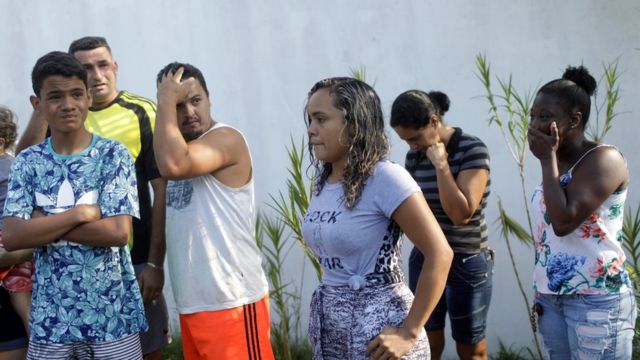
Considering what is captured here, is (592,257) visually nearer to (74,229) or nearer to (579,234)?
(579,234)

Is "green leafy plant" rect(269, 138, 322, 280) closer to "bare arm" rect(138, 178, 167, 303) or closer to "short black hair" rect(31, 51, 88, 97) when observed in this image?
"bare arm" rect(138, 178, 167, 303)

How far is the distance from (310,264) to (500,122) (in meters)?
1.72

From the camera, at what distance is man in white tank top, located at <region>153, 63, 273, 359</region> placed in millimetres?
3426

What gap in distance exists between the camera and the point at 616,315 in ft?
10.5

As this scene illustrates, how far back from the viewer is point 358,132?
113 inches

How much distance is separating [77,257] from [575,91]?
2231 millimetres

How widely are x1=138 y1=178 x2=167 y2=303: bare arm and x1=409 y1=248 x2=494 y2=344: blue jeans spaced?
147 cm

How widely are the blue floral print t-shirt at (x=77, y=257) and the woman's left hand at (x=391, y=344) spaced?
118 centimetres

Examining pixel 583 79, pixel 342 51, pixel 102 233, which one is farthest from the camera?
pixel 342 51

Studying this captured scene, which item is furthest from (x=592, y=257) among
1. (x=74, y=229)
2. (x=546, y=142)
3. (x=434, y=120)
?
(x=74, y=229)

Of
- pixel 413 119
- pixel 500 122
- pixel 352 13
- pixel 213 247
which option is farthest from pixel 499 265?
pixel 213 247

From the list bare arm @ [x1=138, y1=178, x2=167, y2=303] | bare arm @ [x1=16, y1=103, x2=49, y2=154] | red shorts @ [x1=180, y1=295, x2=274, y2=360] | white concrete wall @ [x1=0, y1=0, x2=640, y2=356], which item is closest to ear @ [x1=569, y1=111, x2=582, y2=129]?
red shorts @ [x1=180, y1=295, x2=274, y2=360]

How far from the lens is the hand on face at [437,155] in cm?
409

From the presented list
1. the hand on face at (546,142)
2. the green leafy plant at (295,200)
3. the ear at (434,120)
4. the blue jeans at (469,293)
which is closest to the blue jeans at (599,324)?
the hand on face at (546,142)
